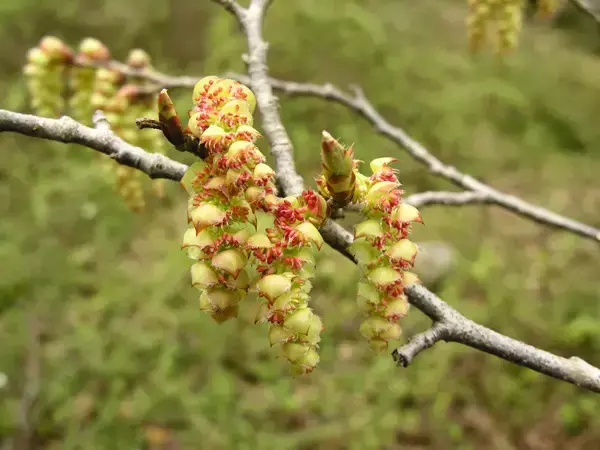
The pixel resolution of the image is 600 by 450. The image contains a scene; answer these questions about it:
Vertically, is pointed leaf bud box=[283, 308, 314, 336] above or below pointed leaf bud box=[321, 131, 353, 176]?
below

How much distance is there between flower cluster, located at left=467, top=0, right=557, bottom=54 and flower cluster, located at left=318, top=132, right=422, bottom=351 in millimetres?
656

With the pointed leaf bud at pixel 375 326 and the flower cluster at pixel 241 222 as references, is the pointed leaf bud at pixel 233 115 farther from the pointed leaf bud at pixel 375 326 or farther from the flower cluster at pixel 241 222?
the pointed leaf bud at pixel 375 326

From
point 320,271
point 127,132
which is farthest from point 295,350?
point 320,271

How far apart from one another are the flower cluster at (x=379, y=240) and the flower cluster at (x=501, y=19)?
656mm

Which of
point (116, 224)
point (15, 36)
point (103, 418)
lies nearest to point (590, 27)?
point (116, 224)

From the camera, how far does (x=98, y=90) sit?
1.05 metres

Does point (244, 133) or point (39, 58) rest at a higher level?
point (39, 58)

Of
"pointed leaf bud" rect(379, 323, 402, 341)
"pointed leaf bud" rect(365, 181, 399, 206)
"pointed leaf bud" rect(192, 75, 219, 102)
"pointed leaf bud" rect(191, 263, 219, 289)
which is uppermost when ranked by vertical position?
"pointed leaf bud" rect(192, 75, 219, 102)

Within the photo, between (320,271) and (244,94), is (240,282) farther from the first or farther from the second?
(320,271)

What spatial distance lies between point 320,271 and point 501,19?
174cm

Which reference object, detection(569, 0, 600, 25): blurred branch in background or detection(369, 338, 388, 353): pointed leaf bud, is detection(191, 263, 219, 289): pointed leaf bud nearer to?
detection(369, 338, 388, 353): pointed leaf bud

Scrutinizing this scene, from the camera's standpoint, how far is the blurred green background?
6.73 feet

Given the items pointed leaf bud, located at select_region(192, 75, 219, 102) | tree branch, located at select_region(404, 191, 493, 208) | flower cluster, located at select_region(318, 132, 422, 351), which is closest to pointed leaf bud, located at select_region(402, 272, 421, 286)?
flower cluster, located at select_region(318, 132, 422, 351)

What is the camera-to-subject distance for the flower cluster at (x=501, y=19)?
3.18ft
